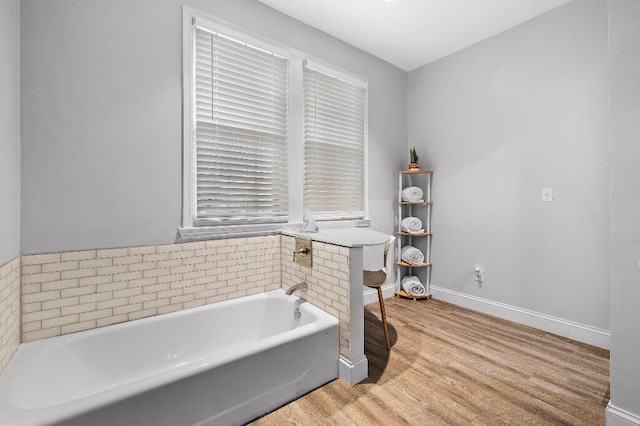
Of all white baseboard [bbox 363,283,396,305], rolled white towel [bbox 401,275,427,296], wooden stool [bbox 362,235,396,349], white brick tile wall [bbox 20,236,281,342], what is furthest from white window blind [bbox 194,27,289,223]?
rolled white towel [bbox 401,275,427,296]

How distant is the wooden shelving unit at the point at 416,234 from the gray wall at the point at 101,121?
2.45 meters

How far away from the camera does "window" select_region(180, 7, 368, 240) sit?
213 centimetres

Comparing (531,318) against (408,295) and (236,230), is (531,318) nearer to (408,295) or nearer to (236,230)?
(408,295)

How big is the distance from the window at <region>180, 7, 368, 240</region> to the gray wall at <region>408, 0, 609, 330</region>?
3.75 ft

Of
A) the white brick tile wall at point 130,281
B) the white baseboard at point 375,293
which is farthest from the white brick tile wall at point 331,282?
the white baseboard at point 375,293

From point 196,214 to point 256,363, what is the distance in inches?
44.3

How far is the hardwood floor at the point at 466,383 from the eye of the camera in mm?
1582

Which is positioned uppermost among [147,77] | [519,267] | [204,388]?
[147,77]

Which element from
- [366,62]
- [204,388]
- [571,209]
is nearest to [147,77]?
[204,388]

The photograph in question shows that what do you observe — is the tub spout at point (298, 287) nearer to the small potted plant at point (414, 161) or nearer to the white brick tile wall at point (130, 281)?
the white brick tile wall at point (130, 281)

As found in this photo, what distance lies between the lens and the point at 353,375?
1862 mm

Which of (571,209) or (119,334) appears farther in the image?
(571,209)

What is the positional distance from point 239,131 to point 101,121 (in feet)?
2.92

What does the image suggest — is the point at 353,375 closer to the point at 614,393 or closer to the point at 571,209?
the point at 614,393
